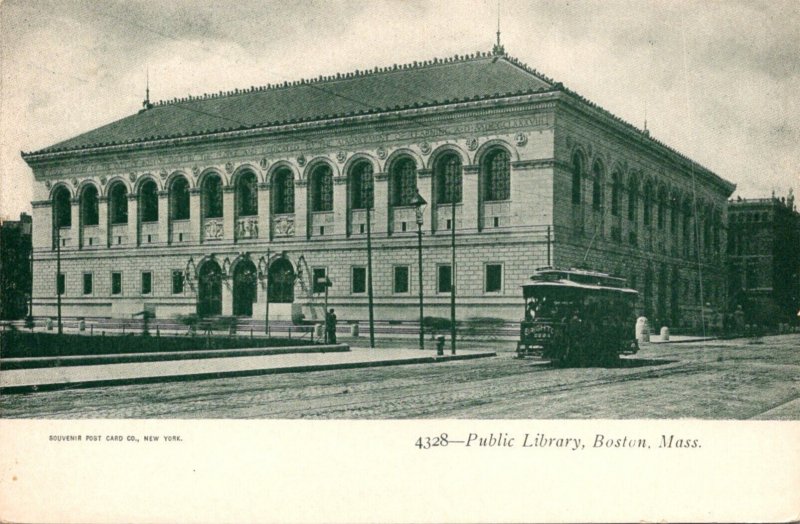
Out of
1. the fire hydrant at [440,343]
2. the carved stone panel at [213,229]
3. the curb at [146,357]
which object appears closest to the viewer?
the curb at [146,357]

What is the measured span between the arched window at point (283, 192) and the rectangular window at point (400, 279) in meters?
7.37

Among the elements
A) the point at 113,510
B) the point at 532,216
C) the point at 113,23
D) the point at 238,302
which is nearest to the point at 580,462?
the point at 113,510

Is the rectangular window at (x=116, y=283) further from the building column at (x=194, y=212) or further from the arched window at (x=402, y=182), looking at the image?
the arched window at (x=402, y=182)

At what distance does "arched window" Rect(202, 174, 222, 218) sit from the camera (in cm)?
4345

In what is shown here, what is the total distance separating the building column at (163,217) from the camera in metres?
41.9

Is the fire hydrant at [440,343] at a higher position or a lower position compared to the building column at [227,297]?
lower

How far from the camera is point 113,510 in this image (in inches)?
408

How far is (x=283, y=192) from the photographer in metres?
43.4

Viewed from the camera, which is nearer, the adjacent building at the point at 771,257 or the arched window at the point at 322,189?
the adjacent building at the point at 771,257

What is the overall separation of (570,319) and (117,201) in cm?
2500

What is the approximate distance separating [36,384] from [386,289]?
24964 millimetres

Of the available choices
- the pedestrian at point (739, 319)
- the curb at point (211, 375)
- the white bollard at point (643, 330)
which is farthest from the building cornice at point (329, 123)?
the curb at point (211, 375)

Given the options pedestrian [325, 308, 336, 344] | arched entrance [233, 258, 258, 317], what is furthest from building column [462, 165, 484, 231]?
arched entrance [233, 258, 258, 317]

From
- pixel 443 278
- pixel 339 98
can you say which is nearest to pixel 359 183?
pixel 339 98
